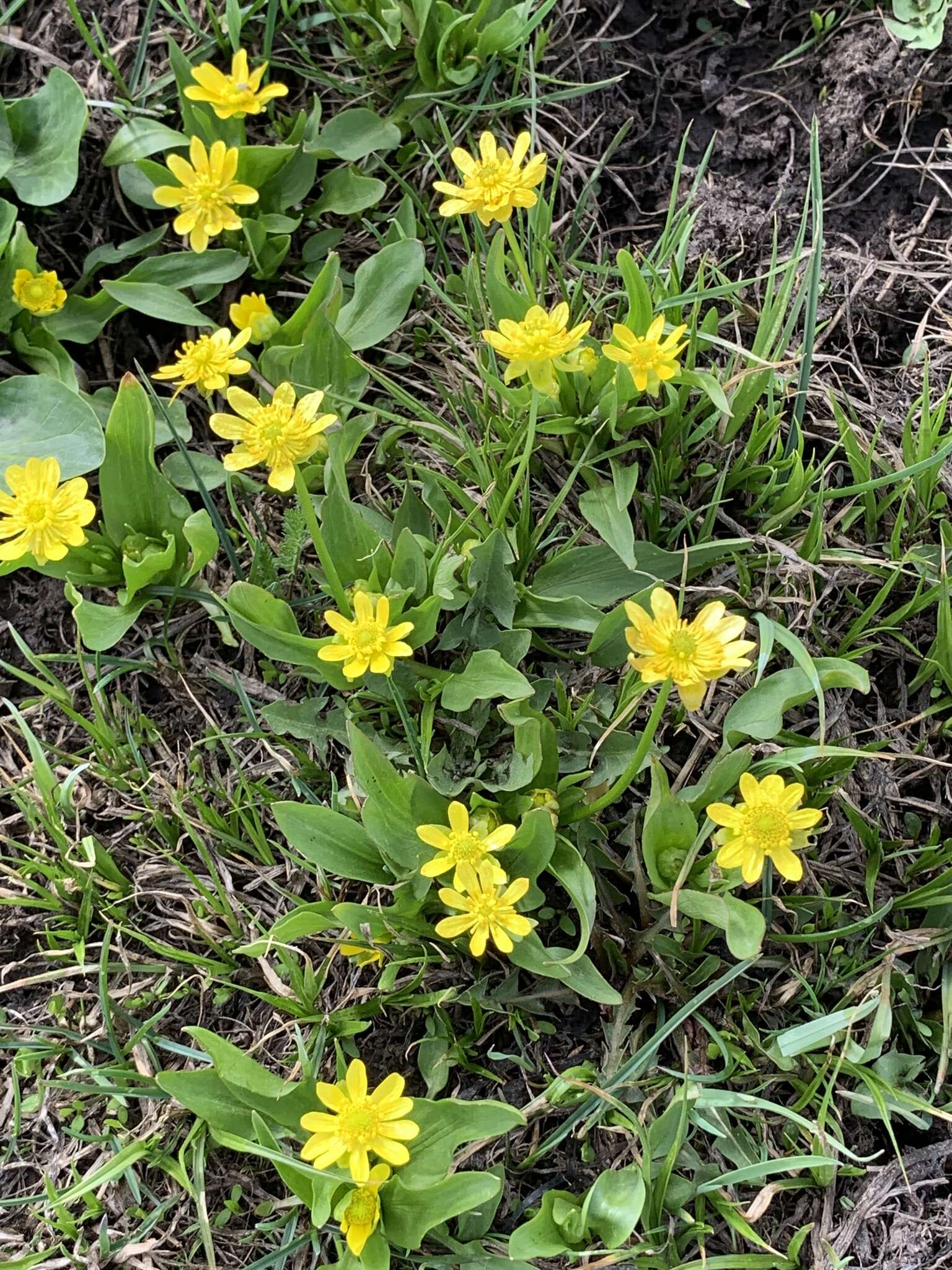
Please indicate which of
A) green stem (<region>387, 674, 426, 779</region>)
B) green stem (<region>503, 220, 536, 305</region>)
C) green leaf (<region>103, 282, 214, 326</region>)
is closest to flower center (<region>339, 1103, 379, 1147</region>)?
green stem (<region>387, 674, 426, 779</region>)

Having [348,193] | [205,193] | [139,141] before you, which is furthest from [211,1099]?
[139,141]

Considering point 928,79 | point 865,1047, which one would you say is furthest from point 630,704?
point 928,79

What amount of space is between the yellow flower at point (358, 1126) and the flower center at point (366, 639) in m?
0.69

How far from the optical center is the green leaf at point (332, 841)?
1863 millimetres

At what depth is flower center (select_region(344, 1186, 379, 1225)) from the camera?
1.67 meters

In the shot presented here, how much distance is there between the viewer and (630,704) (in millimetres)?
1878

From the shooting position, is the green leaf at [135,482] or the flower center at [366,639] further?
the green leaf at [135,482]

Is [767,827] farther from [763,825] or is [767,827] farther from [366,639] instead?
[366,639]

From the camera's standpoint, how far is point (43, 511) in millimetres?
1976

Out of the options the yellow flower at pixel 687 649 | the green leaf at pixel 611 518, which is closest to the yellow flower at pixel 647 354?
the green leaf at pixel 611 518

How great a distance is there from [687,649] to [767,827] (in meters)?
0.33

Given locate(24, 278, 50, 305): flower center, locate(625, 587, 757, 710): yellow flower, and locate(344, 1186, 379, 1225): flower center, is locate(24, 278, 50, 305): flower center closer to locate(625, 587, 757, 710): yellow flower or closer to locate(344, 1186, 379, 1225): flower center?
locate(625, 587, 757, 710): yellow flower

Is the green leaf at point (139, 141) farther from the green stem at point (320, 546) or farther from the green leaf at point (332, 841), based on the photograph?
the green leaf at point (332, 841)

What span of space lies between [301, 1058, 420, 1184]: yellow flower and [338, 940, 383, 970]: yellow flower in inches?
10.2
